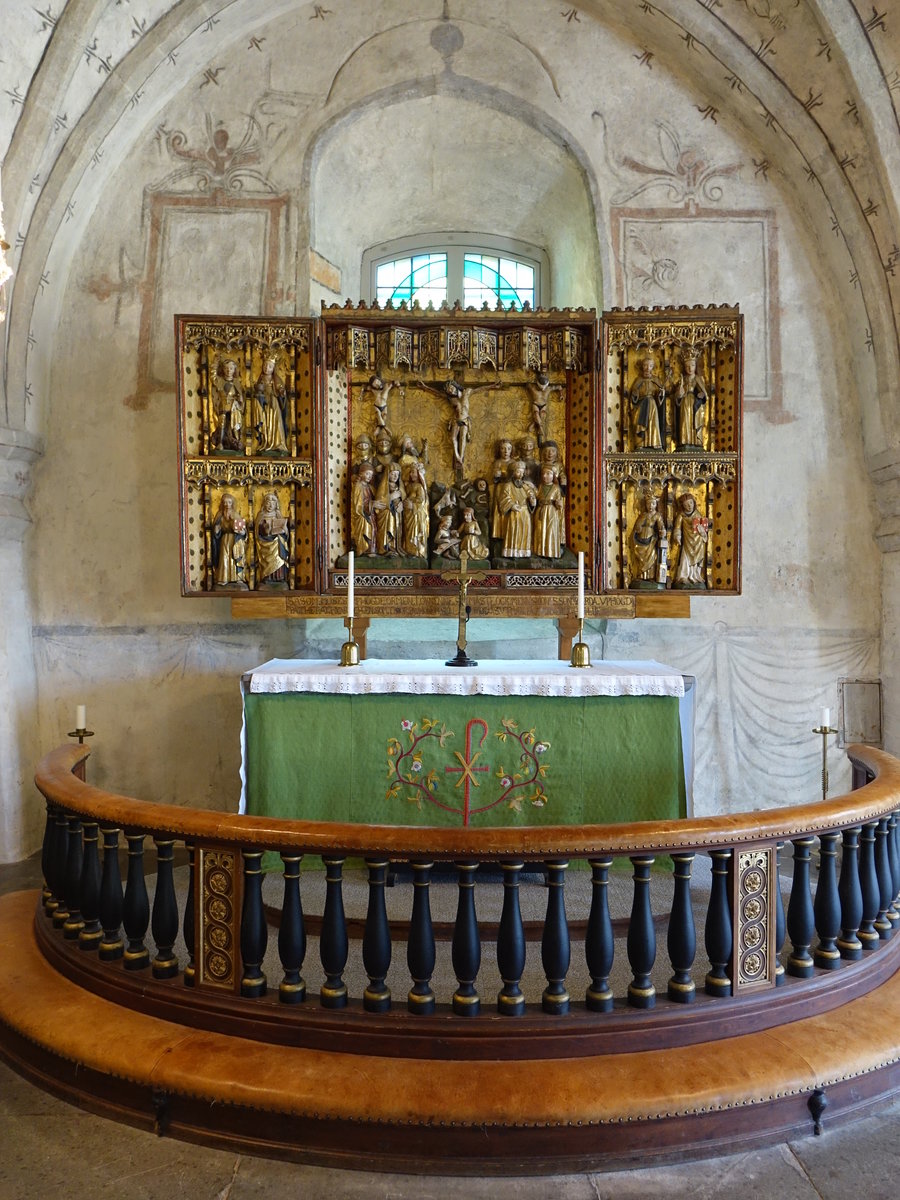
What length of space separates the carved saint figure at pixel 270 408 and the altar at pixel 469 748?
6.14ft

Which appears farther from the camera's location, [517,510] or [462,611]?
[517,510]

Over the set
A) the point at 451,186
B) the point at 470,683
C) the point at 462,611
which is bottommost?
the point at 470,683

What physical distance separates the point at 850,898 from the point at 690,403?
404 centimetres

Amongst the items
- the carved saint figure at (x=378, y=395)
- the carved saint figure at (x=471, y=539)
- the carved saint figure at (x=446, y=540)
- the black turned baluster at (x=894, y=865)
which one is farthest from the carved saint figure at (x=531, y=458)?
the black turned baluster at (x=894, y=865)

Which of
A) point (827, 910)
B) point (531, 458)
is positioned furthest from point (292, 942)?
point (531, 458)

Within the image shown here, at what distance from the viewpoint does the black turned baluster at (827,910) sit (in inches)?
136

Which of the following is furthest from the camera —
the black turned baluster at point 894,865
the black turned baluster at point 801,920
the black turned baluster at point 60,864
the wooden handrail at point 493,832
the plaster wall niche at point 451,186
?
the plaster wall niche at point 451,186

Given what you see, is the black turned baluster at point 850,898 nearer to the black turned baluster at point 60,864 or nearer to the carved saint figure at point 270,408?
the black turned baluster at point 60,864

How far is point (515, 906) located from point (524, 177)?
7541 mm

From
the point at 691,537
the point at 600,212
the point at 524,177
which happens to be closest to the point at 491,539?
the point at 691,537

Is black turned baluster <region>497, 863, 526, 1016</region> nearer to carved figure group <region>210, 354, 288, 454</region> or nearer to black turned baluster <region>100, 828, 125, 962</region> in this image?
black turned baluster <region>100, 828, 125, 962</region>

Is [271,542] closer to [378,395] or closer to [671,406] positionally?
[378,395]

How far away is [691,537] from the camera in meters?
6.70

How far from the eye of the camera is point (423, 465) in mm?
7027
